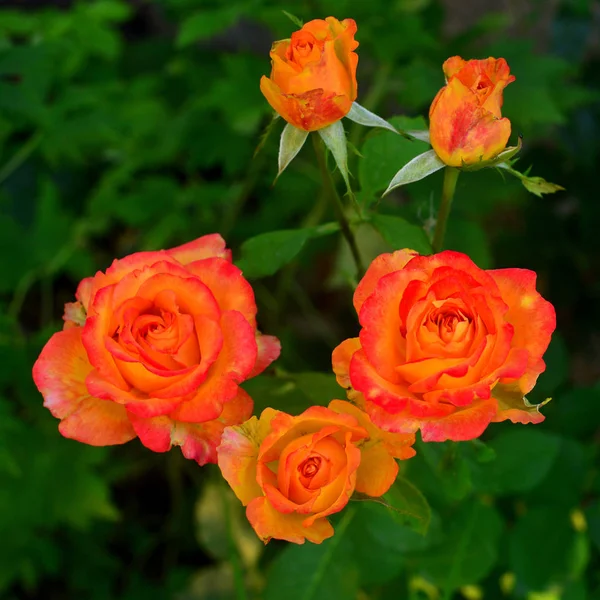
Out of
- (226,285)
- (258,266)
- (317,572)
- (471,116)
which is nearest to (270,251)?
(258,266)

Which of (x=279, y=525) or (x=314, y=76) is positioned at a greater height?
(x=314, y=76)

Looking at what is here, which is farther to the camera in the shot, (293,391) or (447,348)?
(293,391)

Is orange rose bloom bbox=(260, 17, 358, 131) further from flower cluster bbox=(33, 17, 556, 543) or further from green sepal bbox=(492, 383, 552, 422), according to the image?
green sepal bbox=(492, 383, 552, 422)

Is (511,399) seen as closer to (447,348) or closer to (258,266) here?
(447,348)

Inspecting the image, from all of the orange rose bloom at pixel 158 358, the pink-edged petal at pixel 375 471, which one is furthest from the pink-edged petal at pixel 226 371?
the pink-edged petal at pixel 375 471

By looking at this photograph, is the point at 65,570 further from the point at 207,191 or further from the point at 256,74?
the point at 256,74

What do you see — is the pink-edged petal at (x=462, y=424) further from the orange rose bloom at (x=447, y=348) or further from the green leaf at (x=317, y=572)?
the green leaf at (x=317, y=572)

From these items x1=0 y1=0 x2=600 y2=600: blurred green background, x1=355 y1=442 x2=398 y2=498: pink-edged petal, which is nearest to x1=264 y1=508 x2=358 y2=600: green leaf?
x1=0 y1=0 x2=600 y2=600: blurred green background
